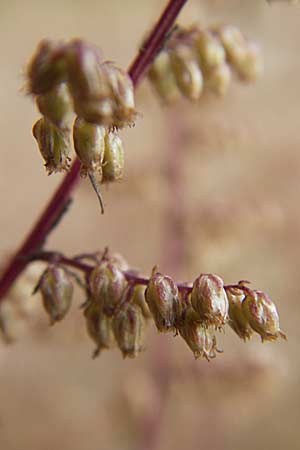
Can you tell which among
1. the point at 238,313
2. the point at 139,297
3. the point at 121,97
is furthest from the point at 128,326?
the point at 121,97

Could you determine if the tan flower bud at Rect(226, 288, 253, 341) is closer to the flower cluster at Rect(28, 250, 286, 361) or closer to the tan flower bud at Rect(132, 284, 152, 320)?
the flower cluster at Rect(28, 250, 286, 361)

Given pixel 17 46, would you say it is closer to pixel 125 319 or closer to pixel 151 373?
pixel 151 373

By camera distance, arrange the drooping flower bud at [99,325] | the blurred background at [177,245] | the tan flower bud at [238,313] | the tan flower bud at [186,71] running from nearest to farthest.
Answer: the tan flower bud at [238,313] < the drooping flower bud at [99,325] < the tan flower bud at [186,71] < the blurred background at [177,245]

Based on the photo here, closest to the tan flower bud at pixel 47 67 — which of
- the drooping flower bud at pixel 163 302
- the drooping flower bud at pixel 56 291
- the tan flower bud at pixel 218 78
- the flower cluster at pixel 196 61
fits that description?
the drooping flower bud at pixel 163 302

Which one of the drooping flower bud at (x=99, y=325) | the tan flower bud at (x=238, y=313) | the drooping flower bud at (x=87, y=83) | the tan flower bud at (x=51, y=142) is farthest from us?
the drooping flower bud at (x=99, y=325)

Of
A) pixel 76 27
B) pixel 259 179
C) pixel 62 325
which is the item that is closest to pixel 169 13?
pixel 62 325

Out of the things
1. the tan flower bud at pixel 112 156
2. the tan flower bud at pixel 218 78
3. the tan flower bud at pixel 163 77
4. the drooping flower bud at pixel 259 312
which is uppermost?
the tan flower bud at pixel 218 78

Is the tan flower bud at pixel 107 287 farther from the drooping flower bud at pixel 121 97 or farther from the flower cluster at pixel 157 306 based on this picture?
the drooping flower bud at pixel 121 97
